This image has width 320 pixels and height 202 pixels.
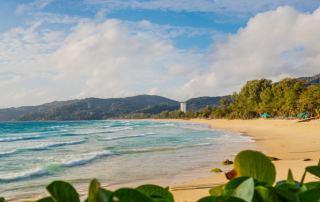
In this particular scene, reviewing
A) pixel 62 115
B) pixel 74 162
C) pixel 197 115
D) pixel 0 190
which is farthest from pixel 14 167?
pixel 62 115

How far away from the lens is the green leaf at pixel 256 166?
0.53m

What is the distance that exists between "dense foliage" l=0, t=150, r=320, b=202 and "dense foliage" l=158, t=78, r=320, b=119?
45784 mm

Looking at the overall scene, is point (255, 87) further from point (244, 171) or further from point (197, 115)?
point (244, 171)

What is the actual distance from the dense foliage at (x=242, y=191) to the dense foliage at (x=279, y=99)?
4578 centimetres

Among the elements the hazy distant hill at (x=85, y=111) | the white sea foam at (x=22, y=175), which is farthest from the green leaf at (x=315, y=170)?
the hazy distant hill at (x=85, y=111)

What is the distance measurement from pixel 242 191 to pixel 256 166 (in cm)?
13

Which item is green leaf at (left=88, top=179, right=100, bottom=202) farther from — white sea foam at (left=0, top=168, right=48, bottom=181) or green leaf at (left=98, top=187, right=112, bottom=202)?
white sea foam at (left=0, top=168, right=48, bottom=181)

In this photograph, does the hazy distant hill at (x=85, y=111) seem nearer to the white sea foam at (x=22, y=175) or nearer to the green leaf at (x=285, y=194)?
the white sea foam at (x=22, y=175)

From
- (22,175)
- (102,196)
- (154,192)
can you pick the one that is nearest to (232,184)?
(154,192)

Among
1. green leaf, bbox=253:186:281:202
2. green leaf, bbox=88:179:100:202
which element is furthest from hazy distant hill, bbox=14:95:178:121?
green leaf, bbox=253:186:281:202

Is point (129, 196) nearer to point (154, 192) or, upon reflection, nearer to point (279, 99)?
point (154, 192)

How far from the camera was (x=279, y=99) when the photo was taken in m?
50.8

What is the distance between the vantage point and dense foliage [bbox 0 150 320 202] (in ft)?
1.21

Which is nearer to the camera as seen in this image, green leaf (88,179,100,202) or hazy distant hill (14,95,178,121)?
green leaf (88,179,100,202)
